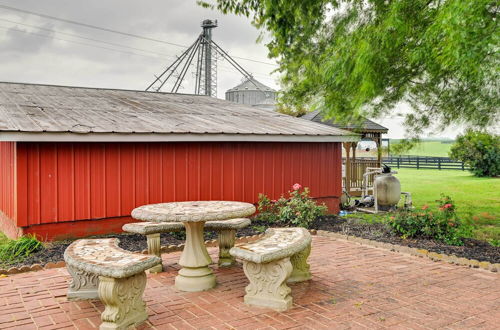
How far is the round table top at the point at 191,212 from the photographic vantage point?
464 centimetres

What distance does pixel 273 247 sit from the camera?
15.1 ft

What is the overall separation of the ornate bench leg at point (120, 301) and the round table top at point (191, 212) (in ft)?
2.57

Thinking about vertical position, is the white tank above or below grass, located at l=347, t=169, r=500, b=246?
above

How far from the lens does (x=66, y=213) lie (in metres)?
7.55

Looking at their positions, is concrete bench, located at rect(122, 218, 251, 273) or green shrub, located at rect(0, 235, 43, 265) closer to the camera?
concrete bench, located at rect(122, 218, 251, 273)

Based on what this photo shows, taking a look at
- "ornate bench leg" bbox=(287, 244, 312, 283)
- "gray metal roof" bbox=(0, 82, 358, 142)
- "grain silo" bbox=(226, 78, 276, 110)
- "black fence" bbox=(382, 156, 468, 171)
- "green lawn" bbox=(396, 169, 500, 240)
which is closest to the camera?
"ornate bench leg" bbox=(287, 244, 312, 283)

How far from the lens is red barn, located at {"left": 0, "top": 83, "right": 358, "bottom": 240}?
727cm

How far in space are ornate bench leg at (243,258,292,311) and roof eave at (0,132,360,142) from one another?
4036mm

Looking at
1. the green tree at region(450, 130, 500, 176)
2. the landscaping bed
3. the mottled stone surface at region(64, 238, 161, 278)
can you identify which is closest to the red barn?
the landscaping bed

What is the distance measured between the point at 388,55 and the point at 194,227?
4205mm

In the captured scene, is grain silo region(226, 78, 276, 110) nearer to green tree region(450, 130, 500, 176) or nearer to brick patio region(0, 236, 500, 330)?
green tree region(450, 130, 500, 176)

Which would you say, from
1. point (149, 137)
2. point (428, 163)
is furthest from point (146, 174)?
point (428, 163)

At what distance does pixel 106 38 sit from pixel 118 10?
57.9 feet

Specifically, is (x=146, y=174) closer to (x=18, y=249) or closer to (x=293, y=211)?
(x=18, y=249)
